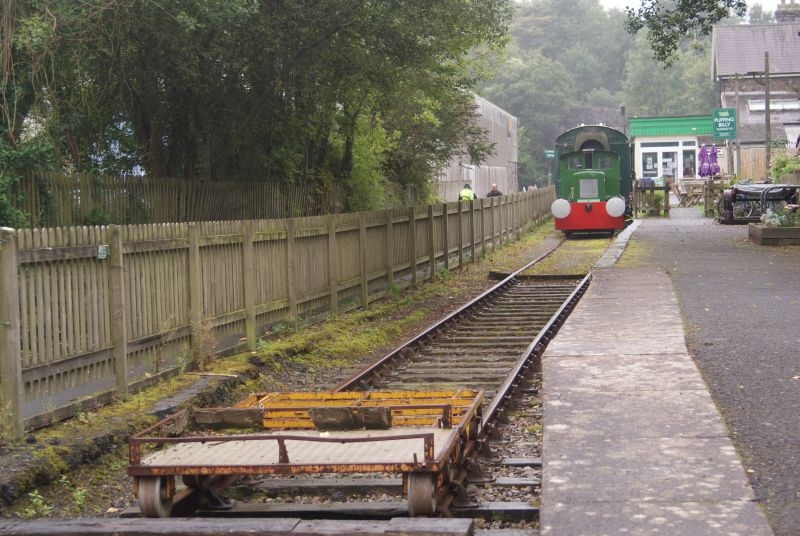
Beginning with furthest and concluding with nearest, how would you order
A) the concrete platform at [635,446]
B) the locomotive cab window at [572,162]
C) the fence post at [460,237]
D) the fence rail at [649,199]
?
the fence rail at [649,199] < the locomotive cab window at [572,162] < the fence post at [460,237] < the concrete platform at [635,446]

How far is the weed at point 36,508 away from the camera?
5.96 m

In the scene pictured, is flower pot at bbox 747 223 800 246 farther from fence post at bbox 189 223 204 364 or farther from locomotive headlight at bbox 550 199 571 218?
fence post at bbox 189 223 204 364

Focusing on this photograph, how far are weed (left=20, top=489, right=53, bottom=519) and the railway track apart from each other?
893mm

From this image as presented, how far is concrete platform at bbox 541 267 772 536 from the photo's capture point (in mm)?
5000

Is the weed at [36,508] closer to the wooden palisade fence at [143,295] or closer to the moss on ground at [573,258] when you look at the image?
the wooden palisade fence at [143,295]

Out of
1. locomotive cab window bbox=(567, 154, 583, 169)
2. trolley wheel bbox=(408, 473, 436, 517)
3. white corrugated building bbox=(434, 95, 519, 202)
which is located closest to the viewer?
trolley wheel bbox=(408, 473, 436, 517)

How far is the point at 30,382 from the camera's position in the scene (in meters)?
7.07

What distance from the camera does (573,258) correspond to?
23812mm

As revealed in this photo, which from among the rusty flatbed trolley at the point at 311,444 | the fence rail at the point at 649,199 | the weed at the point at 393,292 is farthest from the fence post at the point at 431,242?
the fence rail at the point at 649,199

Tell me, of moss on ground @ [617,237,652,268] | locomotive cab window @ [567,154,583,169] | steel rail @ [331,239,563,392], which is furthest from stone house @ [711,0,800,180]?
steel rail @ [331,239,563,392]

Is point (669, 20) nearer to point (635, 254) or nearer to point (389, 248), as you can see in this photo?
point (635, 254)

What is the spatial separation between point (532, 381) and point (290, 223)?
4.25 meters

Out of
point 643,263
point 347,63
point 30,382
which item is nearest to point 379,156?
point 643,263

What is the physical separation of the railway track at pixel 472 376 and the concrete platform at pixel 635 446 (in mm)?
349
